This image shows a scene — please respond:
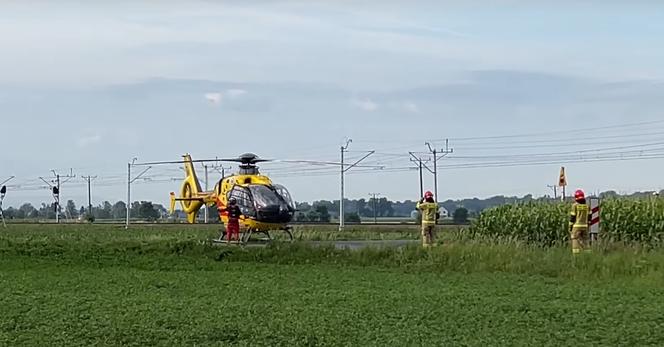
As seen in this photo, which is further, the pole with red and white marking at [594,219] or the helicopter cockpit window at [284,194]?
the helicopter cockpit window at [284,194]

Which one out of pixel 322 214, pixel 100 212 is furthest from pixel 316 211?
pixel 100 212

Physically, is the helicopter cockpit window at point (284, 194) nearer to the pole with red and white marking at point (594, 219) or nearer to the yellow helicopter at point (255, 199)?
the yellow helicopter at point (255, 199)

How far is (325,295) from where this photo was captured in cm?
1493

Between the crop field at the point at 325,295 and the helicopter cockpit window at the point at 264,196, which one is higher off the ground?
the helicopter cockpit window at the point at 264,196

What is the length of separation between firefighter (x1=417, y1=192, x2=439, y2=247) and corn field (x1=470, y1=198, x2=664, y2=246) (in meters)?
2.86

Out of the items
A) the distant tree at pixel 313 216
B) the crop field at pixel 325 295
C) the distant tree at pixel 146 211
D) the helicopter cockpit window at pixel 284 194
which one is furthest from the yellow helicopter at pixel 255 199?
the distant tree at pixel 146 211

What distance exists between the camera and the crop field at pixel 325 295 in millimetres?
10906

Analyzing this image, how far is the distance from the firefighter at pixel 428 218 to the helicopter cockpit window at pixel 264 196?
960 cm

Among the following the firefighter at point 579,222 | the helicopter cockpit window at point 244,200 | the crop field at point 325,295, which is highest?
the helicopter cockpit window at point 244,200

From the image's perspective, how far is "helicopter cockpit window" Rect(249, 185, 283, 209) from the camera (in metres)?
35.7

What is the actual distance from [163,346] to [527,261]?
1108cm

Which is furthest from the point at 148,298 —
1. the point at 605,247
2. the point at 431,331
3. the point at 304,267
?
the point at 605,247

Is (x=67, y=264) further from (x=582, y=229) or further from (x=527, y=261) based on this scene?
(x=582, y=229)

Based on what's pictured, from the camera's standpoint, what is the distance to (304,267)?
21.3 metres
